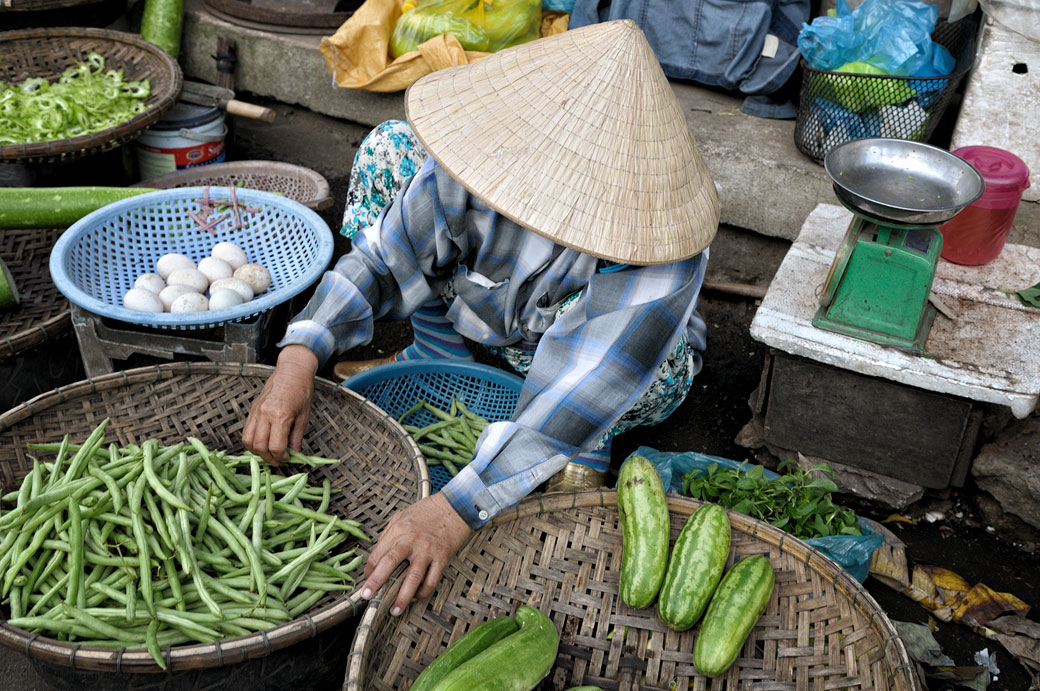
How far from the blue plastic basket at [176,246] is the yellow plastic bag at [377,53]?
123 centimetres

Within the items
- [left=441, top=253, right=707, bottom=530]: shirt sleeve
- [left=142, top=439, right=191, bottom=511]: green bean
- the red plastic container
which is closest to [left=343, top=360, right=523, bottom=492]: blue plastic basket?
[left=441, top=253, right=707, bottom=530]: shirt sleeve

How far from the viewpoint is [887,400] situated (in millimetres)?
2873

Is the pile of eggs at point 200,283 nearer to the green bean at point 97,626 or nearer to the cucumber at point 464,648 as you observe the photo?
the green bean at point 97,626

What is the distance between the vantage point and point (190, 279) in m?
3.03

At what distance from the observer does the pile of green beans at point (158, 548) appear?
6.26 ft

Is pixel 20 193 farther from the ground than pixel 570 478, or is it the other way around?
pixel 20 193

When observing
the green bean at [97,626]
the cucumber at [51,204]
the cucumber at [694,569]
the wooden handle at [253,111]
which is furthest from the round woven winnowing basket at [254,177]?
the cucumber at [694,569]

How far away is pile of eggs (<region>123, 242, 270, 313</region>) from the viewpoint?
2863mm

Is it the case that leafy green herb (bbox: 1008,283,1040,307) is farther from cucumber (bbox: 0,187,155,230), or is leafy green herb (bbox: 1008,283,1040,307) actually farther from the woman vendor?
cucumber (bbox: 0,187,155,230)

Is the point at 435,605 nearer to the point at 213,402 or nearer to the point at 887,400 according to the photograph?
the point at 213,402

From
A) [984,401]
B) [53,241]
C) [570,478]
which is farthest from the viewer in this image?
[53,241]

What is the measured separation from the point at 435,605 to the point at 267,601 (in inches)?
15.1

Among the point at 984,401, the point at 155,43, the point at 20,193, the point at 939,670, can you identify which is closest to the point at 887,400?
the point at 984,401

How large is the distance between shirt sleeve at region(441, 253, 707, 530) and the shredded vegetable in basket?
8.01 ft
